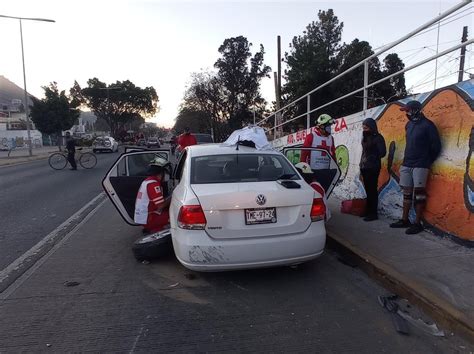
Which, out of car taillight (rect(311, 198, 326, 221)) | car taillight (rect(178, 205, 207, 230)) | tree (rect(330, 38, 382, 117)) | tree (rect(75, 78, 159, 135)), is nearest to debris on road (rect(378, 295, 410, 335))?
car taillight (rect(311, 198, 326, 221))

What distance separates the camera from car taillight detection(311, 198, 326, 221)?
14.7 ft

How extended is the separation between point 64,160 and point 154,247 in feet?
53.4

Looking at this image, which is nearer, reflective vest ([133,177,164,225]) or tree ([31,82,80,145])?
reflective vest ([133,177,164,225])

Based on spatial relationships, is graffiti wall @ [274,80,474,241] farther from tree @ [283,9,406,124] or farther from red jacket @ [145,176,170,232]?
red jacket @ [145,176,170,232]

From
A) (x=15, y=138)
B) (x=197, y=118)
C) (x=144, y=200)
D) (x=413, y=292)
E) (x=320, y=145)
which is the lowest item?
(x=413, y=292)

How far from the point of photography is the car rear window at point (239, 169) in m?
4.76

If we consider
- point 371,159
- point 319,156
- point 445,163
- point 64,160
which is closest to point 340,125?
point 319,156

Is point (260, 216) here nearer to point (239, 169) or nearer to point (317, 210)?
point (317, 210)

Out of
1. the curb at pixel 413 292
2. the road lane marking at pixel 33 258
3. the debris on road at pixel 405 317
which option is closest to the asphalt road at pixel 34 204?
the road lane marking at pixel 33 258

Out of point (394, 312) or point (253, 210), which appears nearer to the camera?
point (394, 312)

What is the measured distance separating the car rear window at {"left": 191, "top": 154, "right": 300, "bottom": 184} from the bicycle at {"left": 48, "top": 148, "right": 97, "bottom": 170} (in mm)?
16362

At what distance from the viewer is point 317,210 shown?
4531mm

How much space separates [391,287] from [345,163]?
4723 millimetres

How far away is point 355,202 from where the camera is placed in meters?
7.03
